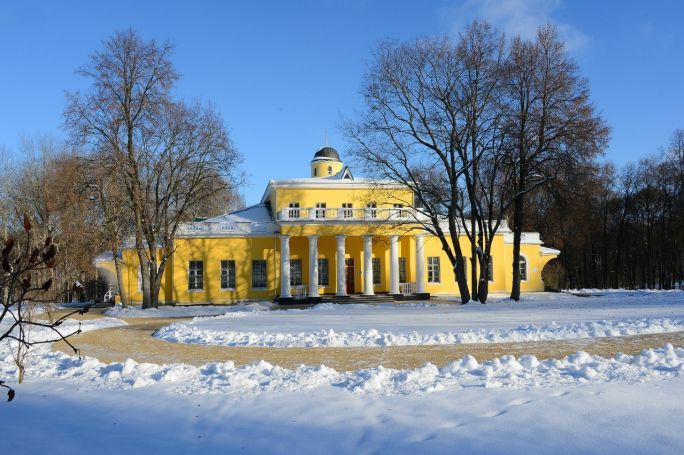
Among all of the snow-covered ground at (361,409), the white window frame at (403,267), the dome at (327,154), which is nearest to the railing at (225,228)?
the white window frame at (403,267)

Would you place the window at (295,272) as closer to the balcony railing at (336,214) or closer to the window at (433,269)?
the balcony railing at (336,214)

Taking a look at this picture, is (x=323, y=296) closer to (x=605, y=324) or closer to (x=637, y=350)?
(x=605, y=324)

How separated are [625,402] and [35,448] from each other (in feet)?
19.5

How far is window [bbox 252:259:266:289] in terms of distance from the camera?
113 feet

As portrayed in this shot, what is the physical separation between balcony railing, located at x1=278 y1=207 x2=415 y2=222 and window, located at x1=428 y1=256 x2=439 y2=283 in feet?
12.8

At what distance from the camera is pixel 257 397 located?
7.02 m

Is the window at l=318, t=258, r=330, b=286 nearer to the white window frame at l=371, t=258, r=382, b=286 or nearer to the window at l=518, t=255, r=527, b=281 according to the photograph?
the white window frame at l=371, t=258, r=382, b=286

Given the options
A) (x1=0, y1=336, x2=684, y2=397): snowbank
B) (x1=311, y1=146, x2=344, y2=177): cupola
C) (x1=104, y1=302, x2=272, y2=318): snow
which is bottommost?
(x1=104, y1=302, x2=272, y2=318): snow

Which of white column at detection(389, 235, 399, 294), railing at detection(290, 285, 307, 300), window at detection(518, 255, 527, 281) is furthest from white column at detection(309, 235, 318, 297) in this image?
window at detection(518, 255, 527, 281)

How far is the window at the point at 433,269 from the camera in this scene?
36281 millimetres

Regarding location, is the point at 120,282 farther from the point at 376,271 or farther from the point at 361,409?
the point at 361,409

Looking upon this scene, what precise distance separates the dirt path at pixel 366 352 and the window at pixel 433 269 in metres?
22.6

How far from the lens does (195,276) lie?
3406 centimetres

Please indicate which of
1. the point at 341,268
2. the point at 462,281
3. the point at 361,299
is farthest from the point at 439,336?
the point at 341,268
